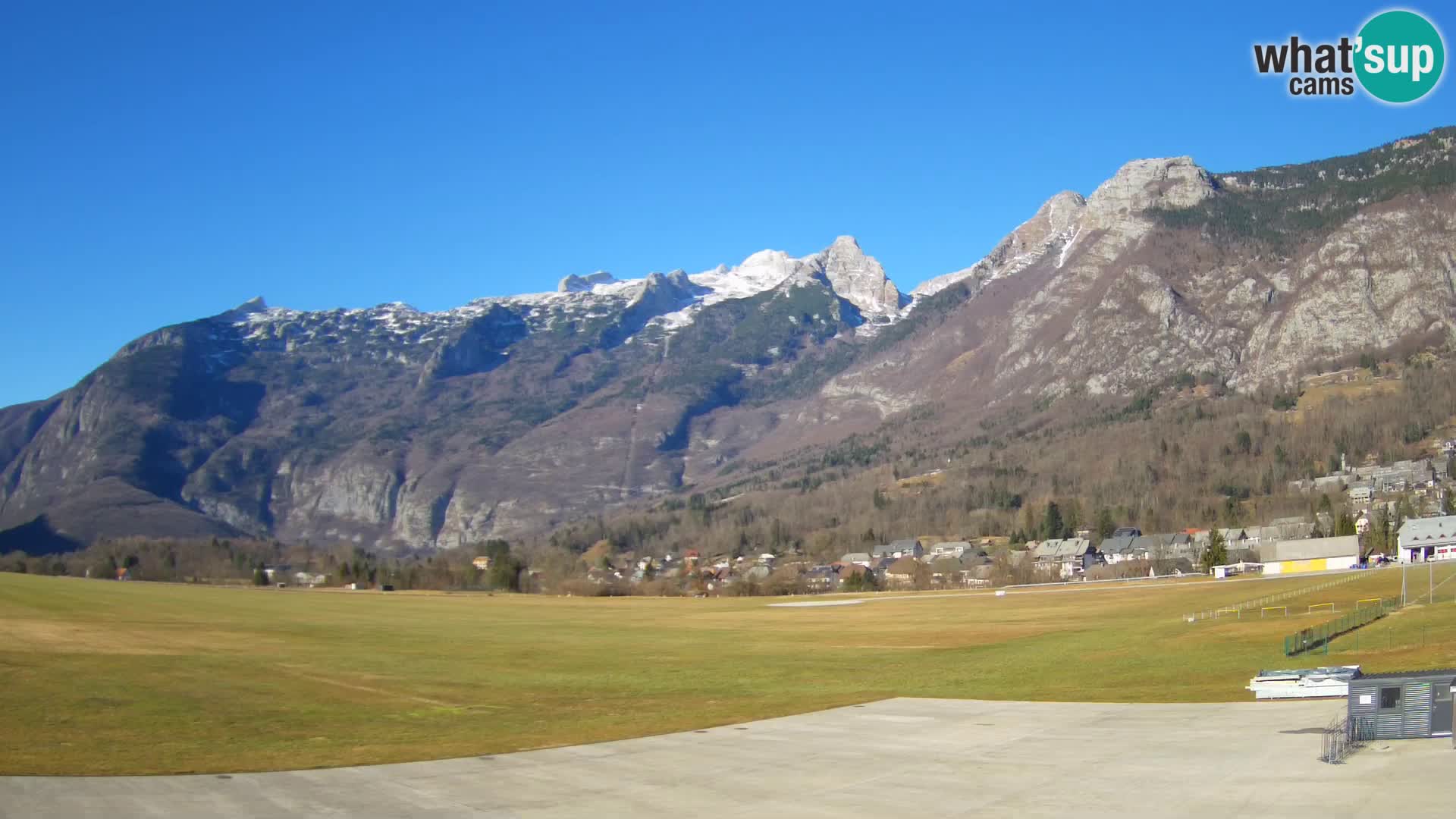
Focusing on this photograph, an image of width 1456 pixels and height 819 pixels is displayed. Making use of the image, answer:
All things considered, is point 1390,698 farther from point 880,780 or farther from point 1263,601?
point 1263,601

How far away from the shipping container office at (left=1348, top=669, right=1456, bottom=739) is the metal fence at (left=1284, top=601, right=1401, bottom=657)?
19.1 meters

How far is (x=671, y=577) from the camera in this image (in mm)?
194500

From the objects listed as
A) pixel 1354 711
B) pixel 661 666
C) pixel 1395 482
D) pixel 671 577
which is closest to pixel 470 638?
pixel 661 666

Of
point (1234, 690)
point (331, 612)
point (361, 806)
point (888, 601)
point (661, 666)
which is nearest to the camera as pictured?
point (361, 806)

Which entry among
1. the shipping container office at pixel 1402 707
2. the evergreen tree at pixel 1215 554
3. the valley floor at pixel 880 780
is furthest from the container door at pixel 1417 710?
the evergreen tree at pixel 1215 554

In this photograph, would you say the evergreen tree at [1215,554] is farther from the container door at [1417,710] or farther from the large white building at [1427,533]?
the container door at [1417,710]

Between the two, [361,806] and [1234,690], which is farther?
[1234,690]

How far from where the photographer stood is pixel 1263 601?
252 ft

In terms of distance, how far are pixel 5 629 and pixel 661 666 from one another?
110 ft

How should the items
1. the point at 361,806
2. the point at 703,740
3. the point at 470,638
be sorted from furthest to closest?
the point at 470,638, the point at 703,740, the point at 361,806

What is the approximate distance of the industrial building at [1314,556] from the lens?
125625mm

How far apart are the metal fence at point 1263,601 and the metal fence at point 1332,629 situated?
26.7ft

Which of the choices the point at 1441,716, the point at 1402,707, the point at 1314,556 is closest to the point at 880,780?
the point at 1402,707

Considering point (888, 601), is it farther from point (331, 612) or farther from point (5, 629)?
point (5, 629)
